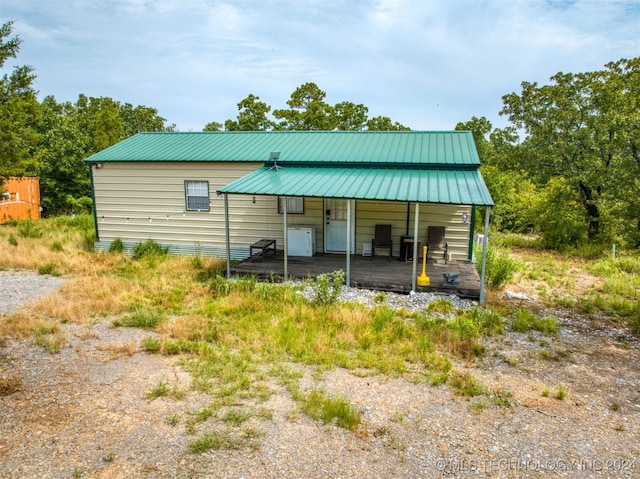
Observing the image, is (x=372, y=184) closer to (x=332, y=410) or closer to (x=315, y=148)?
(x=315, y=148)

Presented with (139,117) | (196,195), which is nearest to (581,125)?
(196,195)

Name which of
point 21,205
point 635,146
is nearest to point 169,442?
point 635,146

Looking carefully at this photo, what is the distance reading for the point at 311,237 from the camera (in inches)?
441

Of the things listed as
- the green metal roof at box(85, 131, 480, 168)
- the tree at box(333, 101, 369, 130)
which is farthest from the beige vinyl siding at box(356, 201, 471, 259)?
the tree at box(333, 101, 369, 130)

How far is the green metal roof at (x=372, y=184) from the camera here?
853 cm

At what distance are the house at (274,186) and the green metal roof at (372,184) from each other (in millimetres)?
27

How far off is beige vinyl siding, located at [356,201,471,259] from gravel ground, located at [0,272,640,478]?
4958mm

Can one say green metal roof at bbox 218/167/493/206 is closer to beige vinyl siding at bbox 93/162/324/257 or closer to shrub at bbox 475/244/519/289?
beige vinyl siding at bbox 93/162/324/257

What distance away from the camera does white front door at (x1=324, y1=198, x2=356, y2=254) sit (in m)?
11.5

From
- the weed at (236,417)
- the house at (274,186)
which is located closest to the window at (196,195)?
the house at (274,186)

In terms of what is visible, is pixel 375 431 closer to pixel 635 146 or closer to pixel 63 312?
pixel 63 312

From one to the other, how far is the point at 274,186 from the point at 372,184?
2.36m

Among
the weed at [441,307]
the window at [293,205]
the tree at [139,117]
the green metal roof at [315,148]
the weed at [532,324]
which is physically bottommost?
the weed at [532,324]

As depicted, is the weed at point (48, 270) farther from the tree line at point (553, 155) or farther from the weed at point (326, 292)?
the weed at point (326, 292)
